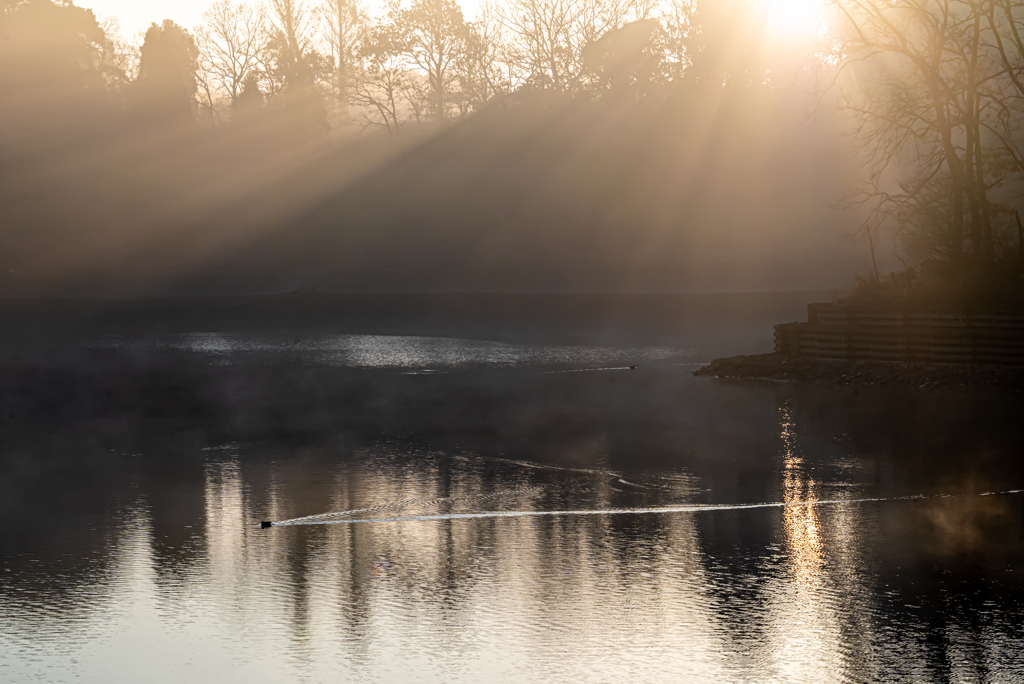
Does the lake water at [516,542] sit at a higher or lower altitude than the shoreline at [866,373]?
lower

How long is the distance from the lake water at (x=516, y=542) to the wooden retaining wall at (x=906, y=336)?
3.30 metres

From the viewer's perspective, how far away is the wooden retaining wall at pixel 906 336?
64.0 ft

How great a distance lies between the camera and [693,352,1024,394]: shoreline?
18266mm

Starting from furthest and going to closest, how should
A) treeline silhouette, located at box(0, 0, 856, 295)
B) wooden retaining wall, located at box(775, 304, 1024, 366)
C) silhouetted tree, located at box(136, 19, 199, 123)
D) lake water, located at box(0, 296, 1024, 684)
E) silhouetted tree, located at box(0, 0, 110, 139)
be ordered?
silhouetted tree, located at box(136, 19, 199, 123) → silhouetted tree, located at box(0, 0, 110, 139) → treeline silhouette, located at box(0, 0, 856, 295) → wooden retaining wall, located at box(775, 304, 1024, 366) → lake water, located at box(0, 296, 1024, 684)

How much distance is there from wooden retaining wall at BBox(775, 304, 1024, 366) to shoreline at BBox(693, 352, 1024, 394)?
1.14 ft

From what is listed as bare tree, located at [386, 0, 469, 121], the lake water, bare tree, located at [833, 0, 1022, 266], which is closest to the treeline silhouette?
bare tree, located at [386, 0, 469, 121]

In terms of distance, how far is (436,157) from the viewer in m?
76.2

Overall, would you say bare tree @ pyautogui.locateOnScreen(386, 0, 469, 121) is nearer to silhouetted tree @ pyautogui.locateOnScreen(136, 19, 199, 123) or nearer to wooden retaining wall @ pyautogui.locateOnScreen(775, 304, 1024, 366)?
silhouetted tree @ pyautogui.locateOnScreen(136, 19, 199, 123)

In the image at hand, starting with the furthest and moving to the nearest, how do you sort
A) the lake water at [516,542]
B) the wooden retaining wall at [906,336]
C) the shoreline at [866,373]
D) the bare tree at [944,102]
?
the bare tree at [944,102]
the wooden retaining wall at [906,336]
the shoreline at [866,373]
the lake water at [516,542]

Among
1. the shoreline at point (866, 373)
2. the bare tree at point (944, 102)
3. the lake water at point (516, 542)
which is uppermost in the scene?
the bare tree at point (944, 102)

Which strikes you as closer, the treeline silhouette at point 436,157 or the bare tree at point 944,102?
the bare tree at point 944,102

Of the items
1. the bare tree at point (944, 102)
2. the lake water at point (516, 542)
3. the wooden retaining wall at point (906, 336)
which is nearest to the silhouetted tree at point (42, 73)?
the bare tree at point (944, 102)

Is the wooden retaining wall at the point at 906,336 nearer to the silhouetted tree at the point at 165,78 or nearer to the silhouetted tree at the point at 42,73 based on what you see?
the silhouetted tree at the point at 165,78

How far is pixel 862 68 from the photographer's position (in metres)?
52.5
